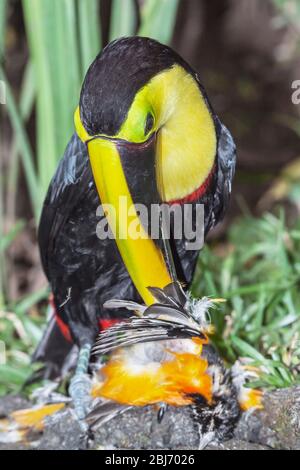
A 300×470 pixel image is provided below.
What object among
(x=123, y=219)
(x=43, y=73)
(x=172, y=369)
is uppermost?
(x=43, y=73)

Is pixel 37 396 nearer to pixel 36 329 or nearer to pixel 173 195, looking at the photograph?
pixel 36 329

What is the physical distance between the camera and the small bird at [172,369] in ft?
2.20

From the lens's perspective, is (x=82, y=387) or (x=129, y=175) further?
(x=82, y=387)

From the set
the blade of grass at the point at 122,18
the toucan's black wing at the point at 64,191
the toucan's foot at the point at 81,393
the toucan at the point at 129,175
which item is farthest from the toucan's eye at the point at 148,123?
the blade of grass at the point at 122,18

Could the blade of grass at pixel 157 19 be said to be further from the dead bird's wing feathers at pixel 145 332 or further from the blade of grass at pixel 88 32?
the dead bird's wing feathers at pixel 145 332

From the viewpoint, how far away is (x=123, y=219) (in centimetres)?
65

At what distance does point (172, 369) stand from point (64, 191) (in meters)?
0.21

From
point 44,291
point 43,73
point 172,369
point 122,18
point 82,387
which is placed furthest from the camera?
point 44,291

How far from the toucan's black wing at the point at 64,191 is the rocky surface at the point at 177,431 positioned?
0.20m

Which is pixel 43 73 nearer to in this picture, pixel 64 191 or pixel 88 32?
pixel 88 32

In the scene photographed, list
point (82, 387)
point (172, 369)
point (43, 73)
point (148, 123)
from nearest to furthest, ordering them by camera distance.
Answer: point (148, 123), point (172, 369), point (82, 387), point (43, 73)

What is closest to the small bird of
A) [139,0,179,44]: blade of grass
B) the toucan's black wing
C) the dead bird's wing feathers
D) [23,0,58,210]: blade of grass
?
Result: the dead bird's wing feathers

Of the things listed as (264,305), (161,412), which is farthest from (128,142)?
(264,305)
